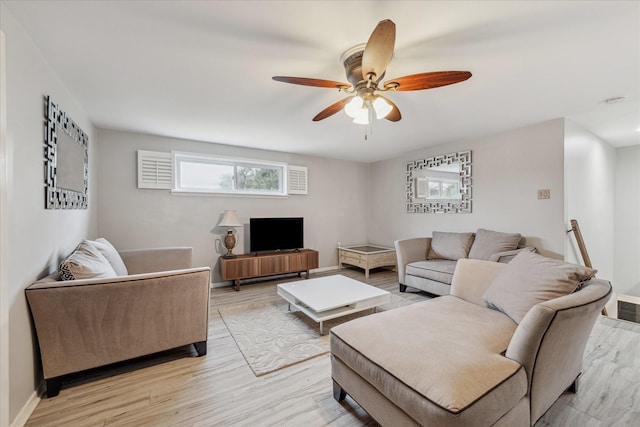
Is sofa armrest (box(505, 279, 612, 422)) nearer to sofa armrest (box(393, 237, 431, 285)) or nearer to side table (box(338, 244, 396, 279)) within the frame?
sofa armrest (box(393, 237, 431, 285))

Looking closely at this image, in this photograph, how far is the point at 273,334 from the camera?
249cm

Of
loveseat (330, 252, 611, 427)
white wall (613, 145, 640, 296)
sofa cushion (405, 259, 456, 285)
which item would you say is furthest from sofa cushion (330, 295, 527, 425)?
white wall (613, 145, 640, 296)

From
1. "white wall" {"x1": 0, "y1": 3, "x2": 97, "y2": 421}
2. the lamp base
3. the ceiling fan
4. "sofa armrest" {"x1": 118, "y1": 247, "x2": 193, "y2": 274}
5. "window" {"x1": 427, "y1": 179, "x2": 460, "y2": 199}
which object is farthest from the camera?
"window" {"x1": 427, "y1": 179, "x2": 460, "y2": 199}

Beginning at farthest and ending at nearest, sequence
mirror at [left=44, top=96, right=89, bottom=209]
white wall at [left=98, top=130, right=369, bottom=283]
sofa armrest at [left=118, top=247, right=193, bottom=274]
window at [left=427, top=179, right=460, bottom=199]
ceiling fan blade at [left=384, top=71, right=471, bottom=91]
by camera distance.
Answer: window at [left=427, top=179, right=460, bottom=199] < white wall at [left=98, top=130, right=369, bottom=283] < sofa armrest at [left=118, top=247, right=193, bottom=274] < mirror at [left=44, top=96, right=89, bottom=209] < ceiling fan blade at [left=384, top=71, right=471, bottom=91]

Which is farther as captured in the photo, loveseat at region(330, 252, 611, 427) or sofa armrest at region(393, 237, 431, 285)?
sofa armrest at region(393, 237, 431, 285)

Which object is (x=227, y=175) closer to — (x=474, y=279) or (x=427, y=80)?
(x=427, y=80)

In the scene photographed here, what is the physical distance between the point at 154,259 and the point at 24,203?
164 cm

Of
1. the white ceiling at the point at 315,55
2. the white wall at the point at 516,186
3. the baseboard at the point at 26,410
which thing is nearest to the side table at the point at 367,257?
the white wall at the point at 516,186

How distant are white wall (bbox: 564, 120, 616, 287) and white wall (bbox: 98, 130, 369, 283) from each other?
11.0 ft

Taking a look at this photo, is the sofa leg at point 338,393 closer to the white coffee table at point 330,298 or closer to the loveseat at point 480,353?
the loveseat at point 480,353

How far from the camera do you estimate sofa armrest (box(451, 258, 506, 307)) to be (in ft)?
6.51

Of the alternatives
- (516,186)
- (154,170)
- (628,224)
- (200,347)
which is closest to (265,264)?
(200,347)

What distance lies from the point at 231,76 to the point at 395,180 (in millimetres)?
3781

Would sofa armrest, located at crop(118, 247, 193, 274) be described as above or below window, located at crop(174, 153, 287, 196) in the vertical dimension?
below
